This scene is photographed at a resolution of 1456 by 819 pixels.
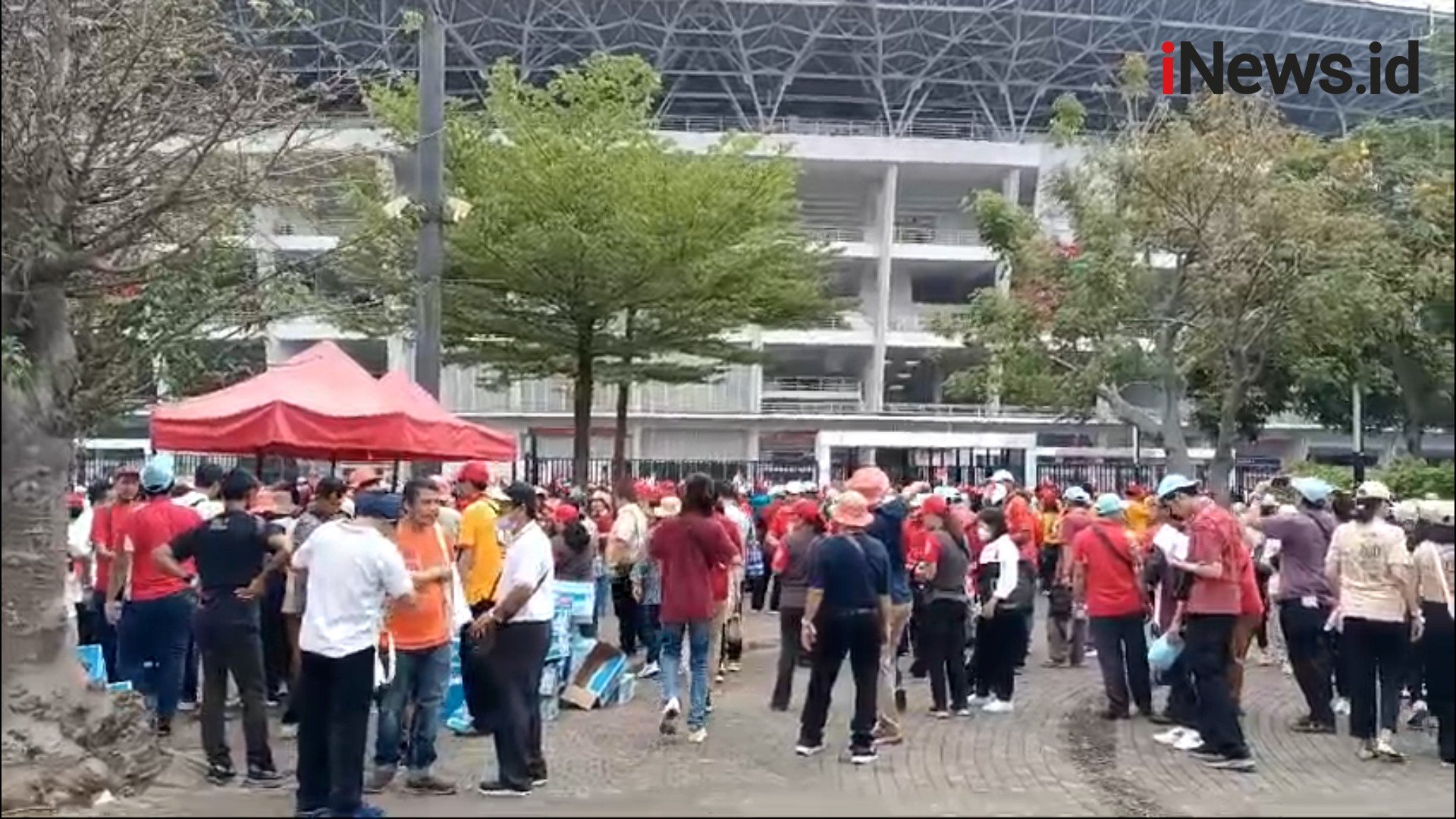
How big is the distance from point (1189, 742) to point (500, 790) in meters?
4.63

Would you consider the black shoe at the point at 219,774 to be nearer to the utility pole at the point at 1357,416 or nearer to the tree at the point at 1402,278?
the tree at the point at 1402,278

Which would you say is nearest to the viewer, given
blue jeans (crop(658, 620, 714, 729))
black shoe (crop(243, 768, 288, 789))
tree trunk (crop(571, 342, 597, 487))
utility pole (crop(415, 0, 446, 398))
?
black shoe (crop(243, 768, 288, 789))

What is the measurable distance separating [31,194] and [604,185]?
1395cm

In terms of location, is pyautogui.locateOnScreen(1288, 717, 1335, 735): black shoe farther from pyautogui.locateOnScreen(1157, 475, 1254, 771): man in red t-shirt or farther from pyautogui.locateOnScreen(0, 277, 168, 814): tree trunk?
pyautogui.locateOnScreen(0, 277, 168, 814): tree trunk

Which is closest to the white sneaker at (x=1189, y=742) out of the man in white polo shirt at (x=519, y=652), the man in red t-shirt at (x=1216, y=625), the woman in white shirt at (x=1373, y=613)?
the man in red t-shirt at (x=1216, y=625)

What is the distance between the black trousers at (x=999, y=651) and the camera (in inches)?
483

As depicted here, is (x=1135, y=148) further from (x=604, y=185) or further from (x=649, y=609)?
(x=649, y=609)

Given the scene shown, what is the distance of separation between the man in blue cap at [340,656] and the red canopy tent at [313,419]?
12.5ft

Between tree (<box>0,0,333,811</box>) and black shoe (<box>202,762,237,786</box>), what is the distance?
1.08 feet

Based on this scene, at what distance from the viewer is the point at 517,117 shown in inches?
927

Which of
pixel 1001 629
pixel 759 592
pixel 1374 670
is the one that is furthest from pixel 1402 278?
pixel 759 592

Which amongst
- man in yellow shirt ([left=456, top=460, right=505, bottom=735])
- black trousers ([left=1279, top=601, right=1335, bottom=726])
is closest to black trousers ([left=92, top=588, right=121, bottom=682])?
man in yellow shirt ([left=456, top=460, right=505, bottom=735])

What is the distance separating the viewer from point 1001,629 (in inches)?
483

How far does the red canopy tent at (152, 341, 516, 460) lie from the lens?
11.6 m
